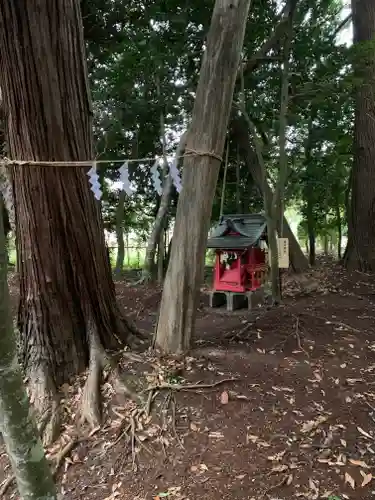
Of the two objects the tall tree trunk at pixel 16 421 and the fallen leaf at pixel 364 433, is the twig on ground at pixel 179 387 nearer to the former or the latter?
the fallen leaf at pixel 364 433

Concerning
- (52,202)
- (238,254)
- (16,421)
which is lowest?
(16,421)

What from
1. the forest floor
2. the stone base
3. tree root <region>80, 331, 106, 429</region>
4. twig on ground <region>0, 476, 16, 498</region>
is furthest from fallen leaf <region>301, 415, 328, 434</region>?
the stone base

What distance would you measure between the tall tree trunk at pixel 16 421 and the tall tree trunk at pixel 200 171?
184 cm

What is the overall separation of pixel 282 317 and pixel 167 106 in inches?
206

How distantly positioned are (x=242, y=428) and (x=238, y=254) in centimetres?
301

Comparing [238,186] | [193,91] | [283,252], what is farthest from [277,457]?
[238,186]

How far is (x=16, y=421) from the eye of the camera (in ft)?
4.48

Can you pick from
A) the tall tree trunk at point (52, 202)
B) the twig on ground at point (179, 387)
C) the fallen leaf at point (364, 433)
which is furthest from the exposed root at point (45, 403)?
the fallen leaf at point (364, 433)

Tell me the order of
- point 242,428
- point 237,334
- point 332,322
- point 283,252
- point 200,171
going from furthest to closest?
point 283,252
point 332,322
point 237,334
point 200,171
point 242,428

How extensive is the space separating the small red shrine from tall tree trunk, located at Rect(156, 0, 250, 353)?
2.07 metres

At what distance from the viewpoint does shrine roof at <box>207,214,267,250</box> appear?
524cm

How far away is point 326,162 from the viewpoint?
9.02 meters

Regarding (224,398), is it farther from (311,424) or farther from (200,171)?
(200,171)

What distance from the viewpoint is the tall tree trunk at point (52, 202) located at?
2881 millimetres
